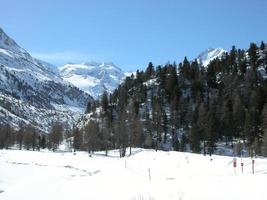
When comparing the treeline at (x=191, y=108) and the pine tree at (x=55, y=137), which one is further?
the pine tree at (x=55, y=137)

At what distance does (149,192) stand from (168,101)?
4999 inches

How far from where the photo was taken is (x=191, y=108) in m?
135

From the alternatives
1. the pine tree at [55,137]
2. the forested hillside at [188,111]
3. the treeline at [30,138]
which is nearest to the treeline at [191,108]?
the forested hillside at [188,111]

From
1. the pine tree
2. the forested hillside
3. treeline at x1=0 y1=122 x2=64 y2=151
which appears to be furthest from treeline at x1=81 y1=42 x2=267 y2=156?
treeline at x1=0 y1=122 x2=64 y2=151

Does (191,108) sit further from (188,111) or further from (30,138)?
(30,138)

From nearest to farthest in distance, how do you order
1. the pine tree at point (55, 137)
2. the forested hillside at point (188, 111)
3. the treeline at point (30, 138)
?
1. the forested hillside at point (188, 111)
2. the pine tree at point (55, 137)
3. the treeline at point (30, 138)

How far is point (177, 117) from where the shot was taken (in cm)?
13238

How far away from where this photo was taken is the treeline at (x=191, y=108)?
109438mm

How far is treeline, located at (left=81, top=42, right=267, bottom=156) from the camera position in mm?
109438

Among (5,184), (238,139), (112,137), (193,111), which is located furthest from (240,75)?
(5,184)

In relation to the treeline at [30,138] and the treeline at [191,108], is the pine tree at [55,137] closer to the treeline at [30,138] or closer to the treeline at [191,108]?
the treeline at [30,138]

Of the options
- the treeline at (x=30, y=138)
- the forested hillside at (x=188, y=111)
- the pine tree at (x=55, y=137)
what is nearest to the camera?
the forested hillside at (x=188, y=111)

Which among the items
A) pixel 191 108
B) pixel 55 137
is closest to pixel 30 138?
pixel 55 137

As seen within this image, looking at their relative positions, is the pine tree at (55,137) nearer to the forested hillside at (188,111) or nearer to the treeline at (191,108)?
the forested hillside at (188,111)
